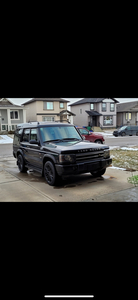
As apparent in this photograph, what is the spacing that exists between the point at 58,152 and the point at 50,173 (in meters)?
0.82

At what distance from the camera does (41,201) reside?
17.4 ft

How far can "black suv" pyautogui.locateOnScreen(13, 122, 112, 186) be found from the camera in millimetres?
6195

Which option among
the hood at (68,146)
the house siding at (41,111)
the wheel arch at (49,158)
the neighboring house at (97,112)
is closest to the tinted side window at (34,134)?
the hood at (68,146)

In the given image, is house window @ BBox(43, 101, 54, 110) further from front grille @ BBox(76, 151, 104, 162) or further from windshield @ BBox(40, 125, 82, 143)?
front grille @ BBox(76, 151, 104, 162)

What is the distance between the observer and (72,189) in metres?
6.25

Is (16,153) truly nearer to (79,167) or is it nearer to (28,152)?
(28,152)

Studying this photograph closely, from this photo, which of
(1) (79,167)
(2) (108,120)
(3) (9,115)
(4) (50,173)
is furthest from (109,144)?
(2) (108,120)

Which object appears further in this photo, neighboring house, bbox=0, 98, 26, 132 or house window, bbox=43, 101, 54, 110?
house window, bbox=43, 101, 54, 110

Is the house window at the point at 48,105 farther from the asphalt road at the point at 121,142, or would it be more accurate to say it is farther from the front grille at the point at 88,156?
the front grille at the point at 88,156

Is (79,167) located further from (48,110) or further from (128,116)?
(128,116)

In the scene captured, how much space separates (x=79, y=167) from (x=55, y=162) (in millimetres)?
683

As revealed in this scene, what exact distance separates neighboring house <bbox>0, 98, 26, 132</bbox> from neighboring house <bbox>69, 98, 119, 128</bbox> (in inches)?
520

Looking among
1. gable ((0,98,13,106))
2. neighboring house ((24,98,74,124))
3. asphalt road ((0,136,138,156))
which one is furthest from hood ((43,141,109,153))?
neighboring house ((24,98,74,124))
